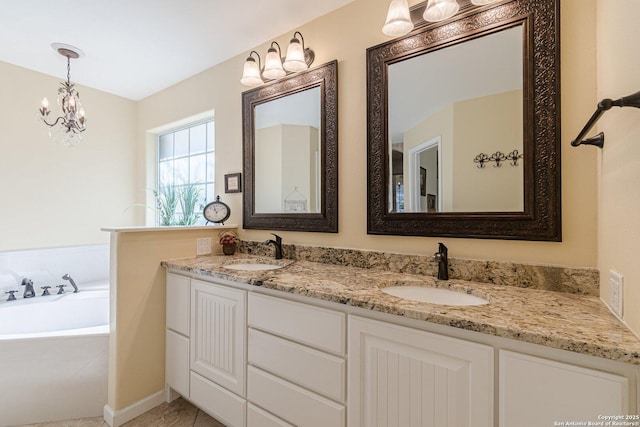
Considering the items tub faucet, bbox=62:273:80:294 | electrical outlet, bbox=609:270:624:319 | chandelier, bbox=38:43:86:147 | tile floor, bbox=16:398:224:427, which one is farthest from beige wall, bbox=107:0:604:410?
tub faucet, bbox=62:273:80:294

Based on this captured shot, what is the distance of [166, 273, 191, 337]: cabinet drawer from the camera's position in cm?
173

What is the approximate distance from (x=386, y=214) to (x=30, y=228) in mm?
2953

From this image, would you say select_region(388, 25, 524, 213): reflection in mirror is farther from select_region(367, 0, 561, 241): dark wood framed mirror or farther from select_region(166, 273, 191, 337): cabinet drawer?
select_region(166, 273, 191, 337): cabinet drawer

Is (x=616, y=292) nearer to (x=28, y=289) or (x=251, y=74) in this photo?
(x=251, y=74)

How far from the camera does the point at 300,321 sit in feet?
3.99

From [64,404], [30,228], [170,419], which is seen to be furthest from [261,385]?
[30,228]

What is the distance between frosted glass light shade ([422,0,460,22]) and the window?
2.04 m

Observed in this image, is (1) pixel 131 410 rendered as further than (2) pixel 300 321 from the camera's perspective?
Yes

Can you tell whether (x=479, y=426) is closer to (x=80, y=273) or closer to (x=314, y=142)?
(x=314, y=142)

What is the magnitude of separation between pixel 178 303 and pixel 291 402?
941 millimetres

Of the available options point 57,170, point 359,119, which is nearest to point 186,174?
point 57,170

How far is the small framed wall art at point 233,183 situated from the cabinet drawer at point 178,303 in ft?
2.54

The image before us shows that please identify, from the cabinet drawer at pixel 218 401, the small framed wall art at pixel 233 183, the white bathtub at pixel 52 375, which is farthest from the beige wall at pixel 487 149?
the white bathtub at pixel 52 375

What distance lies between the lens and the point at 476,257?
1331 millimetres
